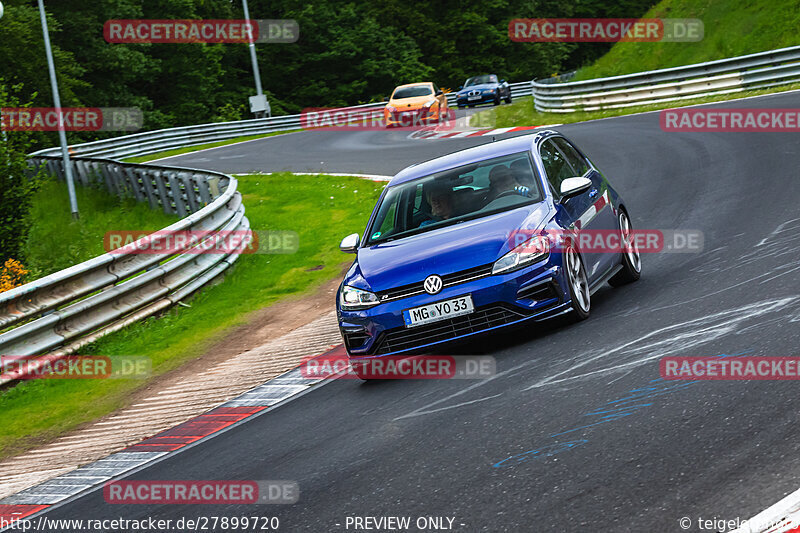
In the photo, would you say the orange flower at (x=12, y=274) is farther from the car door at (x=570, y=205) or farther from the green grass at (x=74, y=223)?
the car door at (x=570, y=205)

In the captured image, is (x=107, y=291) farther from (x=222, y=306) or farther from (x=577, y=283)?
(x=577, y=283)

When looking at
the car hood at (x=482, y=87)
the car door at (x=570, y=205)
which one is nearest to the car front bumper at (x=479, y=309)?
the car door at (x=570, y=205)

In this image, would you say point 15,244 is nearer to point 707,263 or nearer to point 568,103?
point 707,263

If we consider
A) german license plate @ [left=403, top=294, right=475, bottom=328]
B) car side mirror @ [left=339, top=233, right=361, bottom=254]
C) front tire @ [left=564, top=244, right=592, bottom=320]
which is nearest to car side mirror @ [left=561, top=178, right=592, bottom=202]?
front tire @ [left=564, top=244, right=592, bottom=320]

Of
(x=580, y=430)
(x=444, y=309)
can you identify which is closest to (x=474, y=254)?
(x=444, y=309)

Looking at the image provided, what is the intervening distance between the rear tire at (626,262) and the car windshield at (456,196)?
4.28ft

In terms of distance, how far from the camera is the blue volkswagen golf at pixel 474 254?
7.75m

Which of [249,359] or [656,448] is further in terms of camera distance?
[249,359]

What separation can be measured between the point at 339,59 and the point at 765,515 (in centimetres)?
6381

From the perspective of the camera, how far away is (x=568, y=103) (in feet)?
101

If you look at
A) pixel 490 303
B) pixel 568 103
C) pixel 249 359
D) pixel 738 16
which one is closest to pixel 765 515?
pixel 490 303

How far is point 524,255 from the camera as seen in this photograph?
309 inches

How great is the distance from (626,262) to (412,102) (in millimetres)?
28681

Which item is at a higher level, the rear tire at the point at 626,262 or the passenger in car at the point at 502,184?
the passenger in car at the point at 502,184
